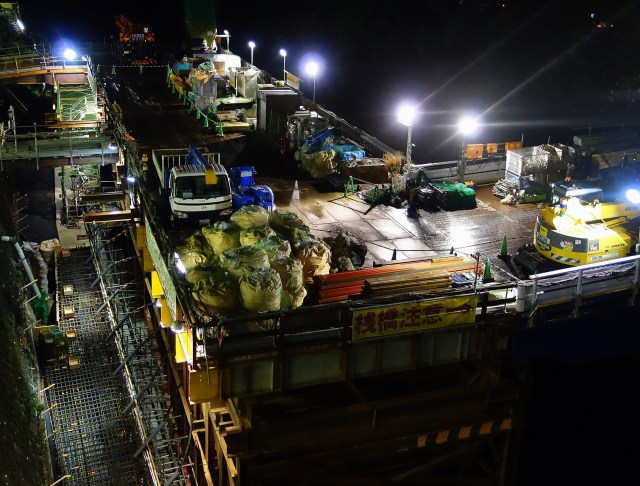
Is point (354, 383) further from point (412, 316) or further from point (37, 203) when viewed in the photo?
point (37, 203)

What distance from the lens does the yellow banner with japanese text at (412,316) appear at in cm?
1678

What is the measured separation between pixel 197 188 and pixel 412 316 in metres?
9.37

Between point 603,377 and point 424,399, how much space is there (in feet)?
→ 43.6

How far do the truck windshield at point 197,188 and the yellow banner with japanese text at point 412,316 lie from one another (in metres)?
8.60

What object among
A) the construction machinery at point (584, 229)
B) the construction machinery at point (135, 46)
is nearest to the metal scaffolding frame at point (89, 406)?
the construction machinery at point (584, 229)

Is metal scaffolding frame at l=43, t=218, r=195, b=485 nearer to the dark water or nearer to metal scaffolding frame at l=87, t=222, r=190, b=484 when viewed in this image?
metal scaffolding frame at l=87, t=222, r=190, b=484

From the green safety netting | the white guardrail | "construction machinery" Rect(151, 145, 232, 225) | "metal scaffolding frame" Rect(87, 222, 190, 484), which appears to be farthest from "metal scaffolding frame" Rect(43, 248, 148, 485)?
the white guardrail

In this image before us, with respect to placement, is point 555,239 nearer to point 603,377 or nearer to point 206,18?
point 603,377

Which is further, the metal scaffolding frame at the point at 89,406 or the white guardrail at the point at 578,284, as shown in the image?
the metal scaffolding frame at the point at 89,406

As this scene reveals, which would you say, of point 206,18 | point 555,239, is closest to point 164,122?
point 206,18

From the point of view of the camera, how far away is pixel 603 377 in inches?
1114

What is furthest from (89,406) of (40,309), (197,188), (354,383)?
(354,383)

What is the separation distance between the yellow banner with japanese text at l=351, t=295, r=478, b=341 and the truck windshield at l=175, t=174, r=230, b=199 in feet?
28.2

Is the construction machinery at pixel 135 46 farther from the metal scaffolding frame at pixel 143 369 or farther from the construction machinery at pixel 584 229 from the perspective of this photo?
the construction machinery at pixel 584 229
